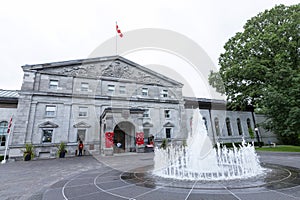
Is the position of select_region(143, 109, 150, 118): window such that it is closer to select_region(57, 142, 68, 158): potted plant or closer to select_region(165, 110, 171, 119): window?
select_region(165, 110, 171, 119): window

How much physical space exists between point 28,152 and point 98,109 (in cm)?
925

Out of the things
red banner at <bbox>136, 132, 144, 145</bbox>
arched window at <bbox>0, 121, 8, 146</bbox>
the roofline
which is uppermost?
the roofline

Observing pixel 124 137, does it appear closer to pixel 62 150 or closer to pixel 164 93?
pixel 62 150

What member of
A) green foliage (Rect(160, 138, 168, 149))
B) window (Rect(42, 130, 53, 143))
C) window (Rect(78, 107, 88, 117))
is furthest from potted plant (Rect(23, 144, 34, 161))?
green foliage (Rect(160, 138, 168, 149))

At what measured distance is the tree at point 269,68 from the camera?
50.6 ft

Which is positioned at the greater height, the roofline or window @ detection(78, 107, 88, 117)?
the roofline

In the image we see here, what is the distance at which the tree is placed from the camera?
1541 cm

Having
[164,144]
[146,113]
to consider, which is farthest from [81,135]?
[164,144]

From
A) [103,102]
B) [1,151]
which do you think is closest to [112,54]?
[103,102]

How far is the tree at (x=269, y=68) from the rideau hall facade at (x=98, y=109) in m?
8.73

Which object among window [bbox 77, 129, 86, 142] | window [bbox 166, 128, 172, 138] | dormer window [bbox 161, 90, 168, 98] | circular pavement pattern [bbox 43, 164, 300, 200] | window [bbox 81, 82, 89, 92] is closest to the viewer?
circular pavement pattern [bbox 43, 164, 300, 200]

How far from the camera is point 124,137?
22891 mm

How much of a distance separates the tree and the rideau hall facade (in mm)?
8729

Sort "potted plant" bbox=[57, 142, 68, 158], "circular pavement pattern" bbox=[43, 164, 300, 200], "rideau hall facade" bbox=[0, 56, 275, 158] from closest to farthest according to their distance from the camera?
"circular pavement pattern" bbox=[43, 164, 300, 200], "potted plant" bbox=[57, 142, 68, 158], "rideau hall facade" bbox=[0, 56, 275, 158]
